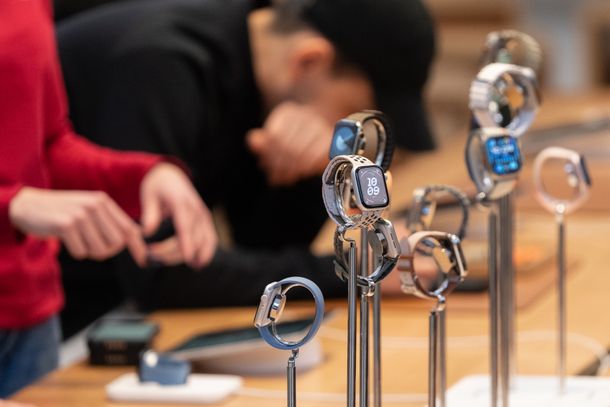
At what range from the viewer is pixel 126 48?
6.31 ft

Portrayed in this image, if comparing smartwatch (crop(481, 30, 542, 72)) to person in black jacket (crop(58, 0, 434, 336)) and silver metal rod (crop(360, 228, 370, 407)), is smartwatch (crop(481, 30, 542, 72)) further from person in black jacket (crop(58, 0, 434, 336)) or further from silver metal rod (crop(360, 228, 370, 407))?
person in black jacket (crop(58, 0, 434, 336))

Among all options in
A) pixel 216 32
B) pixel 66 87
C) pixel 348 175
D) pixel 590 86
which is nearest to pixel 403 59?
pixel 216 32

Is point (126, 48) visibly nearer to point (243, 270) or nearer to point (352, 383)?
point (243, 270)

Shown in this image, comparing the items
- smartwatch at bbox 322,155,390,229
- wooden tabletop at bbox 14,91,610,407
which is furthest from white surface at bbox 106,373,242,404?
smartwatch at bbox 322,155,390,229

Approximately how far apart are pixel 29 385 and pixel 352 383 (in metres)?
0.62

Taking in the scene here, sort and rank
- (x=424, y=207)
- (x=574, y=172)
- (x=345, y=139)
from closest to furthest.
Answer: (x=345, y=139)
(x=424, y=207)
(x=574, y=172)

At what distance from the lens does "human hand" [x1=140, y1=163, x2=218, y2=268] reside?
1517 mm

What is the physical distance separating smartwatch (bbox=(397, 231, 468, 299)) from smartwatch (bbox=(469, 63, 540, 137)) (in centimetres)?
17

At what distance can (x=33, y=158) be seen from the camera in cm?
141

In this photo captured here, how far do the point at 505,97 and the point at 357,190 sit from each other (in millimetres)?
387

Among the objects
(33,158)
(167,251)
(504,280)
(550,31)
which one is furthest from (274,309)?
(550,31)

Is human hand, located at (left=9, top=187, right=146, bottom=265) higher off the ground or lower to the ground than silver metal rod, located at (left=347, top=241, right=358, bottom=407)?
higher

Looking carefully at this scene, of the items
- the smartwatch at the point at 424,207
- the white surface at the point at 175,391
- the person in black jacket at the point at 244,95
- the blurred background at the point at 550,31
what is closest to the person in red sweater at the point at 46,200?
the white surface at the point at 175,391

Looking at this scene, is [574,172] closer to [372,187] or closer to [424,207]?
[424,207]
